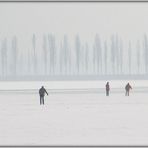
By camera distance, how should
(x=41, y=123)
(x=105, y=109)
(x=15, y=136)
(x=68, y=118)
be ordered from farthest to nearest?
1. (x=105, y=109)
2. (x=68, y=118)
3. (x=41, y=123)
4. (x=15, y=136)

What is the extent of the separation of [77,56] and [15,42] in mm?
18710

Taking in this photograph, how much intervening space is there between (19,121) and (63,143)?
5.14m

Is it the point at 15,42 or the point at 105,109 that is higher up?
the point at 15,42

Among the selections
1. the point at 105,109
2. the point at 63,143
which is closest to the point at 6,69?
the point at 105,109

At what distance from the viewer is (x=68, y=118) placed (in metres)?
18.4

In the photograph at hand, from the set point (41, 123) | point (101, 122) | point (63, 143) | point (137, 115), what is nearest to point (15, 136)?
point (63, 143)

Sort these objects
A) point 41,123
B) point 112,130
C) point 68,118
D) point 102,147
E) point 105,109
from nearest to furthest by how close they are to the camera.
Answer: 1. point 102,147
2. point 112,130
3. point 41,123
4. point 68,118
5. point 105,109

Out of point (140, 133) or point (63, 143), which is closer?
point (63, 143)

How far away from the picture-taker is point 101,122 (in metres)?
17.0

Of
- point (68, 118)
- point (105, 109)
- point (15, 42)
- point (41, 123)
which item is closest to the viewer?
point (41, 123)

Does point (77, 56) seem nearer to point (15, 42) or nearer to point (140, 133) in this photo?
point (15, 42)

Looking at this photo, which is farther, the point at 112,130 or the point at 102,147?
the point at 112,130

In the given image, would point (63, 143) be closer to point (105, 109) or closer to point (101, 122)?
point (101, 122)

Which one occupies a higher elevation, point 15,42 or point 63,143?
point 15,42
